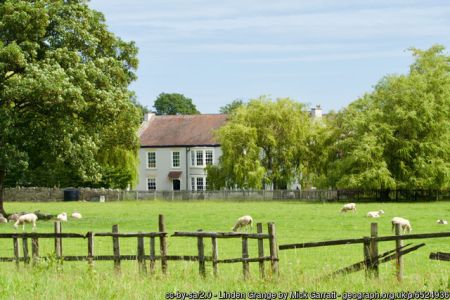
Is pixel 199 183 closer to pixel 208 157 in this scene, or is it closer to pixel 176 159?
pixel 208 157

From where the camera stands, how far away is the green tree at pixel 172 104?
166 m

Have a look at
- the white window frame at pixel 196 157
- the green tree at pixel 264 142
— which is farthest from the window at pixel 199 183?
the green tree at pixel 264 142

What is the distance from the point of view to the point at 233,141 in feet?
279

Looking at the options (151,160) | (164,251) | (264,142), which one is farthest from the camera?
(151,160)

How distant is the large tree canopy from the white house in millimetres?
24770

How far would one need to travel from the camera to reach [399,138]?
7681 centimetres

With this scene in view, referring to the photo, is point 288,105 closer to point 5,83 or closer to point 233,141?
point 233,141

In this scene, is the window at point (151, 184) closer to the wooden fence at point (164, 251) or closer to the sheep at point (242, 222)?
the sheep at point (242, 222)

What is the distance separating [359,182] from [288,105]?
1525 cm

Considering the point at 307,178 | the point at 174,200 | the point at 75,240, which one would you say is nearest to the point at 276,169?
the point at 307,178

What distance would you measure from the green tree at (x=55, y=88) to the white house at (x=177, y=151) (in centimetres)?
4910

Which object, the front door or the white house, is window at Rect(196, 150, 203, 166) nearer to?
the white house

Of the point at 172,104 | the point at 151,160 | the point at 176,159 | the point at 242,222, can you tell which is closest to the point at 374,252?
the point at 242,222

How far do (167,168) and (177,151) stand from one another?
2.53 m
